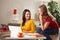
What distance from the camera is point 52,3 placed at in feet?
17.7

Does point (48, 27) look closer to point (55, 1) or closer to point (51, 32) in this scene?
point (51, 32)

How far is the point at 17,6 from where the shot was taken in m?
5.57

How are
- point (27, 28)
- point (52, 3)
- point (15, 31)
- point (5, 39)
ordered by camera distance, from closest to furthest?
point (5, 39) < point (15, 31) < point (27, 28) < point (52, 3)

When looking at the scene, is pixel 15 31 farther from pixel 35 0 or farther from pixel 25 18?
pixel 35 0

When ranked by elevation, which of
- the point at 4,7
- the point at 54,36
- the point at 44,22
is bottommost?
the point at 54,36

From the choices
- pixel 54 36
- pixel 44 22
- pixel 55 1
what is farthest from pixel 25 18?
pixel 55 1

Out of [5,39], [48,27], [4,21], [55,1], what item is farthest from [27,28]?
[55,1]

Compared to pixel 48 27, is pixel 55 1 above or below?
above

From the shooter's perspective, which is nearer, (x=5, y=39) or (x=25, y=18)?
(x=5, y=39)

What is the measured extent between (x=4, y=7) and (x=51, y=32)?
2252 mm

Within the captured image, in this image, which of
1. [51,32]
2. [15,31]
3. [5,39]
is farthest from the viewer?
[51,32]

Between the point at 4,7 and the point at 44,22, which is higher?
the point at 4,7

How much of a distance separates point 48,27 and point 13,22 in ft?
6.18

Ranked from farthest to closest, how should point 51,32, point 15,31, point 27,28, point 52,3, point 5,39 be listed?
point 52,3, point 27,28, point 51,32, point 15,31, point 5,39
